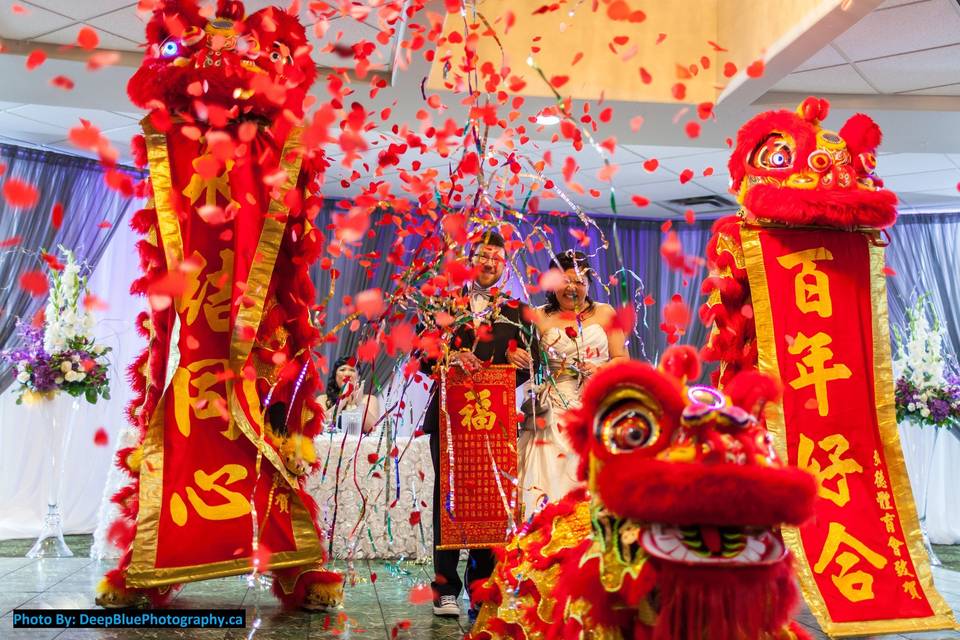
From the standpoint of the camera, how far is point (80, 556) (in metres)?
4.56

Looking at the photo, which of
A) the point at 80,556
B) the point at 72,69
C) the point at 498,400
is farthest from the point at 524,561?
the point at 72,69

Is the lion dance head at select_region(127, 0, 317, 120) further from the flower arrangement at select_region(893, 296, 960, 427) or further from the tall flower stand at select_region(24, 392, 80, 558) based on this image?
the flower arrangement at select_region(893, 296, 960, 427)

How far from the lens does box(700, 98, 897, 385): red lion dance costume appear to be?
287 cm

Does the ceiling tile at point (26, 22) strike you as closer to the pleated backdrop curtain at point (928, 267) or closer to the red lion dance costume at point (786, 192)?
the red lion dance costume at point (786, 192)

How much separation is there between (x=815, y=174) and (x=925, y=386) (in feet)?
11.7

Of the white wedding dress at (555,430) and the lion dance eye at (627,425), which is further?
the white wedding dress at (555,430)

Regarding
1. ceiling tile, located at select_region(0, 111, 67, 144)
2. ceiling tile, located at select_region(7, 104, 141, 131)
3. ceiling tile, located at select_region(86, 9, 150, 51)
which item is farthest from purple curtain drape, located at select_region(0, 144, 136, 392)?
ceiling tile, located at select_region(86, 9, 150, 51)

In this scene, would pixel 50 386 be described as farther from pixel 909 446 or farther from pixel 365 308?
pixel 909 446

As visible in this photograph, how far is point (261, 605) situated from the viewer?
10.2 feet

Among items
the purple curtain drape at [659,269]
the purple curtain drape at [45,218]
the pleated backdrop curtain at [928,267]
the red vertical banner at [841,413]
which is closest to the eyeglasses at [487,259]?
the red vertical banner at [841,413]

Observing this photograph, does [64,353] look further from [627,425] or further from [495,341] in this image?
[627,425]

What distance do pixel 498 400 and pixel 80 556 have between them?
9.08 ft

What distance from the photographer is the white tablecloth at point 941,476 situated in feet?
21.2

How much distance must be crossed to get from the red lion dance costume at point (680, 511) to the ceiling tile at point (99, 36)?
374 cm
